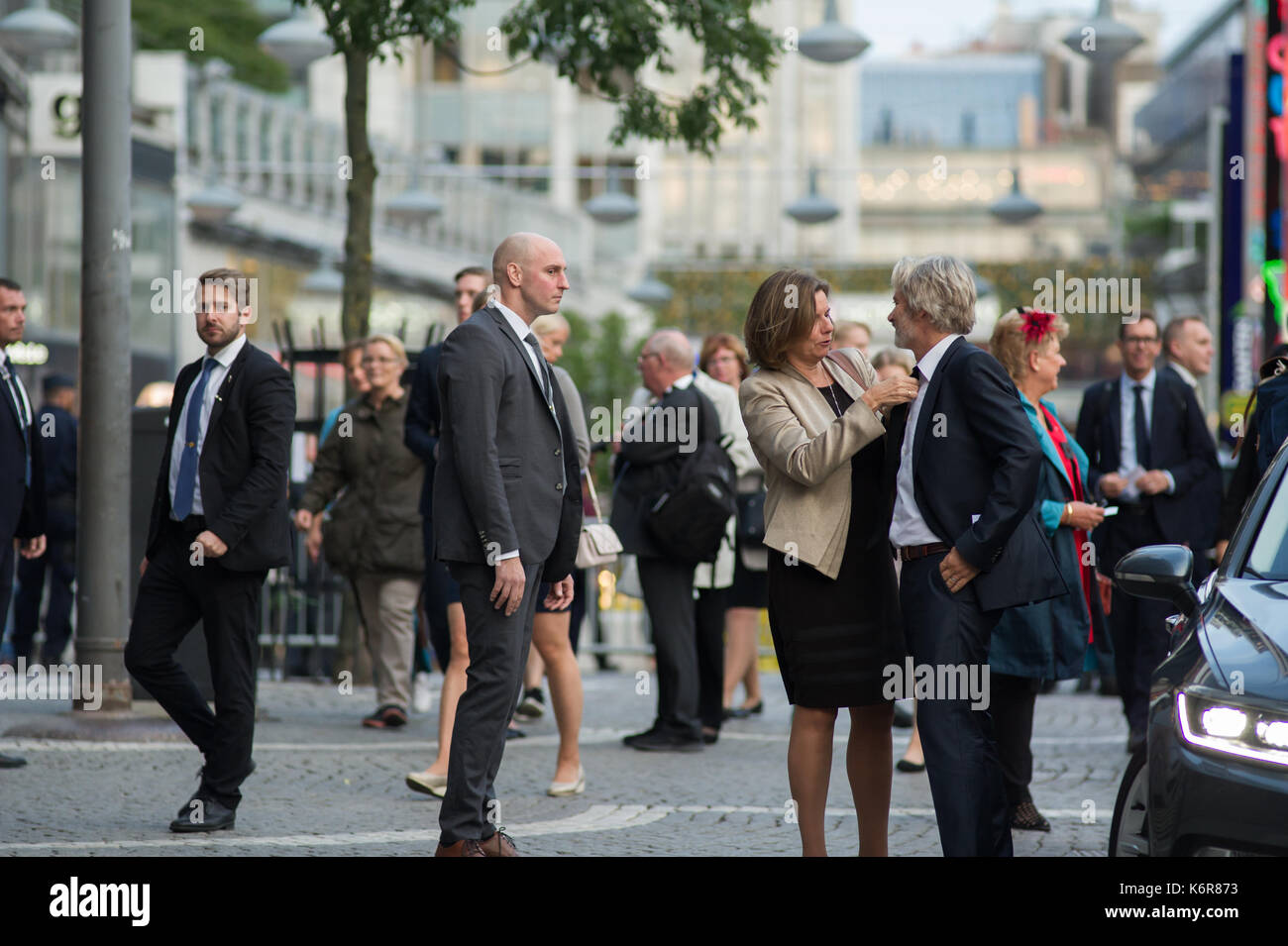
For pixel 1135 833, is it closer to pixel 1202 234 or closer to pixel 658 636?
pixel 658 636

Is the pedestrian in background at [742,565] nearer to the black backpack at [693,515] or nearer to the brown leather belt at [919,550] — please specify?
the black backpack at [693,515]

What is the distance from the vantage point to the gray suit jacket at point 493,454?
6094 millimetres

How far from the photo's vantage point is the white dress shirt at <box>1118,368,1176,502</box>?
9570mm

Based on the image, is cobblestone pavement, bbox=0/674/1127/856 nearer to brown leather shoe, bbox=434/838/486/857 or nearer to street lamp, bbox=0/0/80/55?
brown leather shoe, bbox=434/838/486/857

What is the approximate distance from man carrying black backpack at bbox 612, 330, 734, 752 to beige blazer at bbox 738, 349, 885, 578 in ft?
11.2

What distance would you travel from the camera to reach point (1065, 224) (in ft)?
470

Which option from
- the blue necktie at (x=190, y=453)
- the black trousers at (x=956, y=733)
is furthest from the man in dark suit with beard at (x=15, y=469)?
the black trousers at (x=956, y=733)

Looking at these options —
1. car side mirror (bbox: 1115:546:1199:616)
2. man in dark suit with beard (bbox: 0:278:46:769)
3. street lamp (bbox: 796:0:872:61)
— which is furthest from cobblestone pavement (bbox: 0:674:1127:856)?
street lamp (bbox: 796:0:872:61)

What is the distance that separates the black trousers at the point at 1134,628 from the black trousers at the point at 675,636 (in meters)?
2.05

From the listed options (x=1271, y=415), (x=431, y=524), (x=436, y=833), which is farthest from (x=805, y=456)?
(x=431, y=524)

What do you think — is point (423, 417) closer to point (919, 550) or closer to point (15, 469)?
point (15, 469)

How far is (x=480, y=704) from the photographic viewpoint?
6133mm
